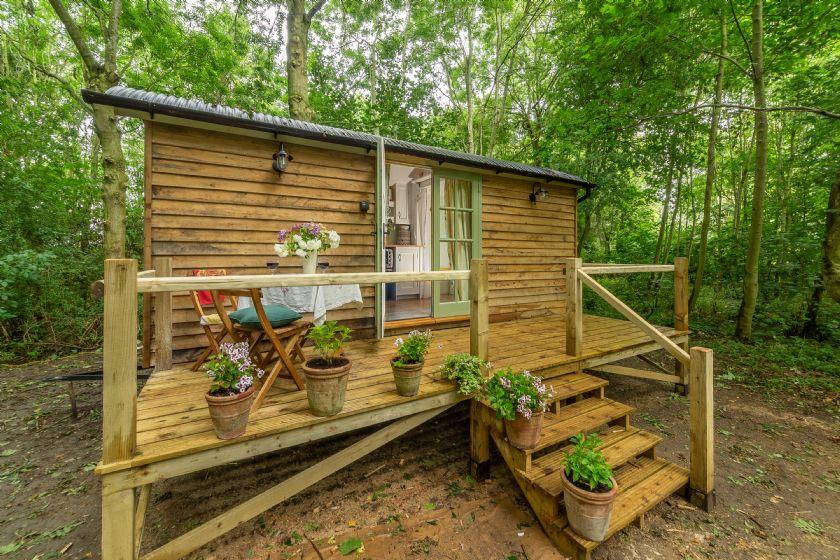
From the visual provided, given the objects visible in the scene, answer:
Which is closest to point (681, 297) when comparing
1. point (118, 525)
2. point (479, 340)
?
point (479, 340)

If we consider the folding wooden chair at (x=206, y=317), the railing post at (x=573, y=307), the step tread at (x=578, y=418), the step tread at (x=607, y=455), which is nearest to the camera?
the step tread at (x=607, y=455)

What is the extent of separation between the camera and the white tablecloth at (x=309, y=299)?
2.96 metres

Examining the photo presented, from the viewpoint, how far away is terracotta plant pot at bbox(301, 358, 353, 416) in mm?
1787

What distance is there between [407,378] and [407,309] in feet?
9.59

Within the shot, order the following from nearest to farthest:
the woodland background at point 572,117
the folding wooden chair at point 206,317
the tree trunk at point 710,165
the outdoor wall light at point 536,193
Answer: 1. the folding wooden chair at point 206,317
2. the woodland background at point 572,117
3. the outdoor wall light at point 536,193
4. the tree trunk at point 710,165

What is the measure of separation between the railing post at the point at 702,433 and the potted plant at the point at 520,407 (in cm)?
107

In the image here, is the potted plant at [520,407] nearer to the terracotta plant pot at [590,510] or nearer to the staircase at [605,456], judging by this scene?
the staircase at [605,456]

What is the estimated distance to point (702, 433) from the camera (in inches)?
84.4

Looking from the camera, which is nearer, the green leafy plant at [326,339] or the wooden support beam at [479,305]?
the green leafy plant at [326,339]

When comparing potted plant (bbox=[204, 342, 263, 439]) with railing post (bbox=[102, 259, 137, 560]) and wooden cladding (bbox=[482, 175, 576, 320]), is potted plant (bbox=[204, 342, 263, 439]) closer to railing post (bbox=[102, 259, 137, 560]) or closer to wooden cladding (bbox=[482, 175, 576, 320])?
railing post (bbox=[102, 259, 137, 560])

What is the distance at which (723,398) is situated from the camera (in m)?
3.75

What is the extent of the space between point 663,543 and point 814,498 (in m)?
1.38

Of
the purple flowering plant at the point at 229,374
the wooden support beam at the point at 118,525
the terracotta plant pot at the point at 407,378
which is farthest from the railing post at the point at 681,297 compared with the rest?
the wooden support beam at the point at 118,525

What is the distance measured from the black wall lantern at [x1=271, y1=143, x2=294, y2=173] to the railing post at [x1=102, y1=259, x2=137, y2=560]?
214 cm
